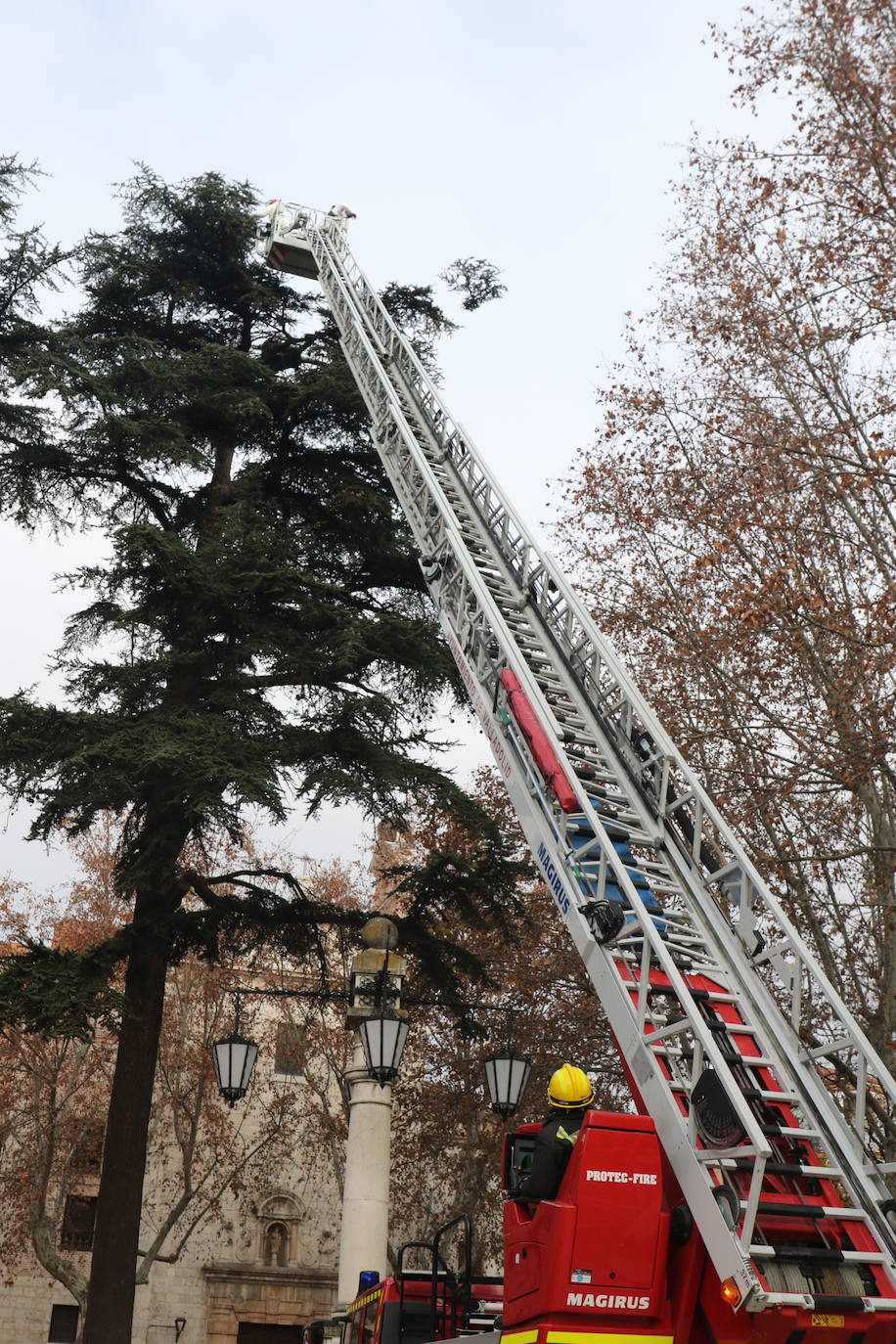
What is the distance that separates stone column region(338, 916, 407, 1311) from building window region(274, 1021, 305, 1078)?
1743cm

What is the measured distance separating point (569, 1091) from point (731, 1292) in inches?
54.0

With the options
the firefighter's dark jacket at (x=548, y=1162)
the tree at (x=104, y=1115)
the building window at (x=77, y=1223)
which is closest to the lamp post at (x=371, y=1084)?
the firefighter's dark jacket at (x=548, y=1162)

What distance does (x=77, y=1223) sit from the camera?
3191 centimetres

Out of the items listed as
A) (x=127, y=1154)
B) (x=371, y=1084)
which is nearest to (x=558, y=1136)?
(x=371, y=1084)

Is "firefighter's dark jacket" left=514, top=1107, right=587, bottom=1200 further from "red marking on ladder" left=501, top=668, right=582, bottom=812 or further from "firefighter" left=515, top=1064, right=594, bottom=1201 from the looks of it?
"red marking on ladder" left=501, top=668, right=582, bottom=812

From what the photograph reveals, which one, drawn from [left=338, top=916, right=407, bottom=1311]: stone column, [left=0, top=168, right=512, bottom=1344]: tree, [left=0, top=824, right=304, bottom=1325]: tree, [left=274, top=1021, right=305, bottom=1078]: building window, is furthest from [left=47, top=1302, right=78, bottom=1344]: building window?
[left=338, top=916, right=407, bottom=1311]: stone column

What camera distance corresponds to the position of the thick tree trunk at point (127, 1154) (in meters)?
13.3

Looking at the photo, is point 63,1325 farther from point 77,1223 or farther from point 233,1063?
point 233,1063

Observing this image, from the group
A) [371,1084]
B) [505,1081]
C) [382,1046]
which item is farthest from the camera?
[371,1084]

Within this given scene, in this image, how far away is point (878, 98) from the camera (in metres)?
12.5

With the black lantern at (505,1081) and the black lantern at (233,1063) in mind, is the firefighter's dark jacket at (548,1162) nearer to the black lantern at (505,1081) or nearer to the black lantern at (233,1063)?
the black lantern at (505,1081)

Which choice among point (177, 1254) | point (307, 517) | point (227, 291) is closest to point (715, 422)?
point (307, 517)

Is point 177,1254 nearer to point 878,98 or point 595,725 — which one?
point 595,725

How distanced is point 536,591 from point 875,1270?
7.11m
